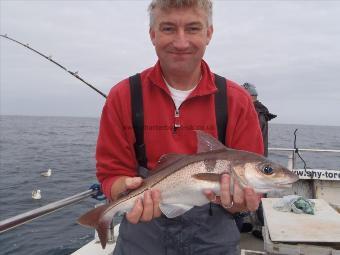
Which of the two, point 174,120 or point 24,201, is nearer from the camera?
point 174,120

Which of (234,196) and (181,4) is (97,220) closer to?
(234,196)

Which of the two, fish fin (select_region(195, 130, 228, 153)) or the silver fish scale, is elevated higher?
fish fin (select_region(195, 130, 228, 153))

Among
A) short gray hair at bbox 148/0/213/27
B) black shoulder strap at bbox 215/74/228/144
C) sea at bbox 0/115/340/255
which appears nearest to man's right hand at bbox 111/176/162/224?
black shoulder strap at bbox 215/74/228/144

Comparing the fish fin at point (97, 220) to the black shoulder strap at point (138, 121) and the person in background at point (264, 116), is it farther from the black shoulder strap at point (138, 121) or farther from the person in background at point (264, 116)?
the person in background at point (264, 116)

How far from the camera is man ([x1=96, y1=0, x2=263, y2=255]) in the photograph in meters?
3.18

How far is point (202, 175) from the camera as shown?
2984 mm

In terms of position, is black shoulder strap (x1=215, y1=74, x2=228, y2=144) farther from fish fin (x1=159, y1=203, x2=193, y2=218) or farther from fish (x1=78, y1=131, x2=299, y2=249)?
fish fin (x1=159, y1=203, x2=193, y2=218)

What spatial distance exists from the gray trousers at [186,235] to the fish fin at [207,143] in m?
0.54

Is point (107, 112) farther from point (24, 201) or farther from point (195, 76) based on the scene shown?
point (24, 201)

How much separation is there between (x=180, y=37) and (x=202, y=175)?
1163mm

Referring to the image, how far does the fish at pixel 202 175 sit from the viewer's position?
9.87 ft

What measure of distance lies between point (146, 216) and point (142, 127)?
0.79 meters

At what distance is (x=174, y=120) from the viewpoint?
11.0ft

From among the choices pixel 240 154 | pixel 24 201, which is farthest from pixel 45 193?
pixel 240 154
